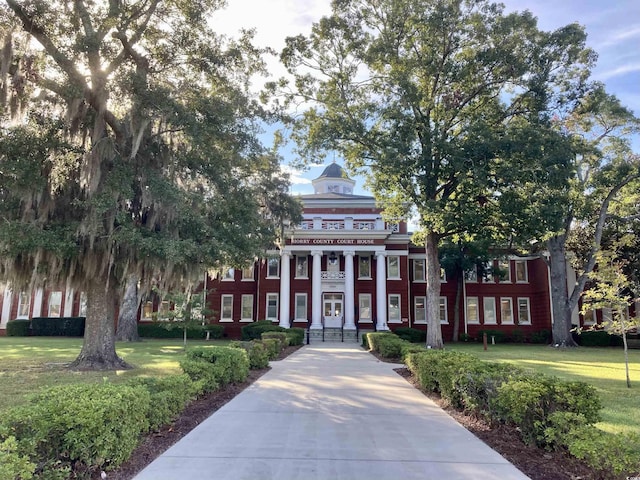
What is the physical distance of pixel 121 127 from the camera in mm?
10812

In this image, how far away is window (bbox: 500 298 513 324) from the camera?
30391mm

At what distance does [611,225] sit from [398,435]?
1061 inches

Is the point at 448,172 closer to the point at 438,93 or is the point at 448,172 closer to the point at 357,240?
the point at 438,93

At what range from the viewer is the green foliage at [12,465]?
2.71 metres

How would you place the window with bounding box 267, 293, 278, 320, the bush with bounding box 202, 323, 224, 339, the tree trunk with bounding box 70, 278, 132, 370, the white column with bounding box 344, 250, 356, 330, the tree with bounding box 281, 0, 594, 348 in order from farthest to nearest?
the window with bounding box 267, 293, 278, 320 → the bush with bounding box 202, 323, 224, 339 → the white column with bounding box 344, 250, 356, 330 → the tree with bounding box 281, 0, 594, 348 → the tree trunk with bounding box 70, 278, 132, 370

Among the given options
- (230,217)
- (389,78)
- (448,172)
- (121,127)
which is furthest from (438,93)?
(121,127)

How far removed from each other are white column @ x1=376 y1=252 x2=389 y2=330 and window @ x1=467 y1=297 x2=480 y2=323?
6746 mm

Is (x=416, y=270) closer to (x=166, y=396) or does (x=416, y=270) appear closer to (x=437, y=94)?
(x=437, y=94)

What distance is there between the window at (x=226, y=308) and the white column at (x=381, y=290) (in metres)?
10.3

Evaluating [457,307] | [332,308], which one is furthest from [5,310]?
[457,307]

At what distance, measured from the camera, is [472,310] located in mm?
30562

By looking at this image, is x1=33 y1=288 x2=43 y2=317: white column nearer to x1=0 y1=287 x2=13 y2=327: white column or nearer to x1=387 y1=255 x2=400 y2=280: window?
x1=0 y1=287 x2=13 y2=327: white column

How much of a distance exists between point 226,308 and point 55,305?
39.4ft

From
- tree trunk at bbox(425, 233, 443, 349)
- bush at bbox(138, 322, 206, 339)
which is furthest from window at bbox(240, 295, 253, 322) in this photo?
tree trunk at bbox(425, 233, 443, 349)
